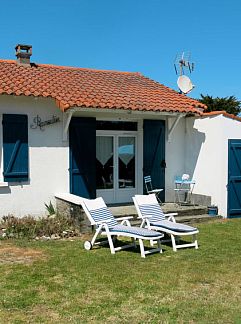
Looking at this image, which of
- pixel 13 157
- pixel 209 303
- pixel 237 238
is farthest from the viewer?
pixel 13 157

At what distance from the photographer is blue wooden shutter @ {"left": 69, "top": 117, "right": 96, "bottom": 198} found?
11352mm

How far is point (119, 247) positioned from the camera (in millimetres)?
8211

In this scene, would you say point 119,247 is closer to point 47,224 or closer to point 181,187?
point 47,224

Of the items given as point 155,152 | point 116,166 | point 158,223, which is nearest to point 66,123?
point 116,166

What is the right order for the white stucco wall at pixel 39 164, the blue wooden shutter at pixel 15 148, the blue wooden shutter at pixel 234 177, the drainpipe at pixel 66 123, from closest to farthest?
the blue wooden shutter at pixel 15 148, the white stucco wall at pixel 39 164, the drainpipe at pixel 66 123, the blue wooden shutter at pixel 234 177

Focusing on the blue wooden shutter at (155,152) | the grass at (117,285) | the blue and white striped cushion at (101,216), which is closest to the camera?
the grass at (117,285)

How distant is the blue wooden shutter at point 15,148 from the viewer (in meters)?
10.5

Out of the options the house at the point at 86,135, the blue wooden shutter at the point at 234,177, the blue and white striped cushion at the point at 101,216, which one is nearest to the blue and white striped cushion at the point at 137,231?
the blue and white striped cushion at the point at 101,216

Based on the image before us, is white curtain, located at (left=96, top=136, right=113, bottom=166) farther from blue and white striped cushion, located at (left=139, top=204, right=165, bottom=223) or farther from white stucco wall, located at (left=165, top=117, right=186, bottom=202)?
blue and white striped cushion, located at (left=139, top=204, right=165, bottom=223)

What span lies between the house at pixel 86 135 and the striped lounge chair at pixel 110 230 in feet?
9.70

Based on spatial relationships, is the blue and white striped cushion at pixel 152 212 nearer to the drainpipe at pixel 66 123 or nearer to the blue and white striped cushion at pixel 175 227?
the blue and white striped cushion at pixel 175 227

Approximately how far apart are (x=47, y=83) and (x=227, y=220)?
22.1 feet

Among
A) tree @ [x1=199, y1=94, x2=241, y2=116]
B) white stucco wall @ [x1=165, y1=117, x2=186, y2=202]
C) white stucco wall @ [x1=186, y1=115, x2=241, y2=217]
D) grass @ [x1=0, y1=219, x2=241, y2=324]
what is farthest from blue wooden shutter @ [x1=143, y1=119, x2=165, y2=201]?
tree @ [x1=199, y1=94, x2=241, y2=116]

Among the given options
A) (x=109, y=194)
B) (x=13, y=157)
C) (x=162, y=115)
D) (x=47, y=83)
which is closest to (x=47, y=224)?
(x=13, y=157)
